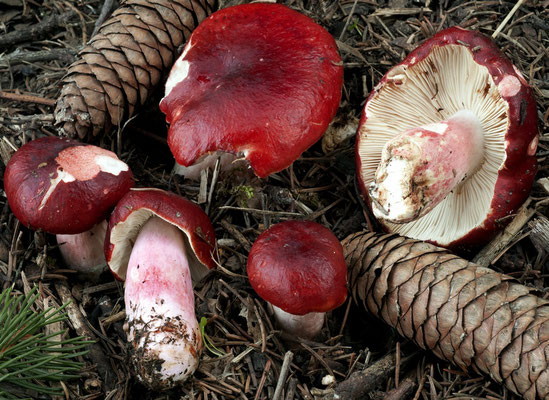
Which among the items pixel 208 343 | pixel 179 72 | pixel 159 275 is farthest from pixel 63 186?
pixel 208 343

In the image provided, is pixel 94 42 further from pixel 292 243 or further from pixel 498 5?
pixel 498 5

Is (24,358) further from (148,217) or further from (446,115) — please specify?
(446,115)

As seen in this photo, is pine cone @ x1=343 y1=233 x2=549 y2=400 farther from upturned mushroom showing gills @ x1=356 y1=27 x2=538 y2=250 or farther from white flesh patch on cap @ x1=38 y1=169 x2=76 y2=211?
white flesh patch on cap @ x1=38 y1=169 x2=76 y2=211

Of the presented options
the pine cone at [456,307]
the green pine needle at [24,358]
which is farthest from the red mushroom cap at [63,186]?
the pine cone at [456,307]

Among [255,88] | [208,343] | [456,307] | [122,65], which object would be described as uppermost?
[255,88]

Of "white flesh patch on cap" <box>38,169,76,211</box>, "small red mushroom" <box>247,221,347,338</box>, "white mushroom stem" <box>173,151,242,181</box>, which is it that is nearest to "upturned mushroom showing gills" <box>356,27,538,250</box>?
"small red mushroom" <box>247,221,347,338</box>
